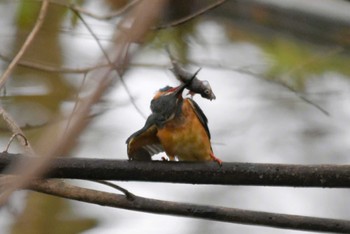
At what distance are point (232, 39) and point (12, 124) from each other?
2331 millimetres

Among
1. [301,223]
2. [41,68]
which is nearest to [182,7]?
[41,68]

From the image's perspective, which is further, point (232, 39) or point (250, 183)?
point (232, 39)

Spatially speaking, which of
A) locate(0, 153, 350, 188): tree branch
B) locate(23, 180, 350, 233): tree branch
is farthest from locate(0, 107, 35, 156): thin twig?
locate(0, 153, 350, 188): tree branch

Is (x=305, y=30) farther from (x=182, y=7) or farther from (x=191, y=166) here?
(x=191, y=166)

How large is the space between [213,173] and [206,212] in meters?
0.15

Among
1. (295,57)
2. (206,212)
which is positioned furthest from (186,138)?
(295,57)

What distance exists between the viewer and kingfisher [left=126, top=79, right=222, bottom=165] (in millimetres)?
1985

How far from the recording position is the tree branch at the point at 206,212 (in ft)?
6.54

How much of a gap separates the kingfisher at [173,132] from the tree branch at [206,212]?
11cm

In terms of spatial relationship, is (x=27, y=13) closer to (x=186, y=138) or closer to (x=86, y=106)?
(x=186, y=138)

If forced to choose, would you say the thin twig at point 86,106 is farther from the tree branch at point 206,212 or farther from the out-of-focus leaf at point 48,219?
the out-of-focus leaf at point 48,219

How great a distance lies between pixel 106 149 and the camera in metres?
3.94

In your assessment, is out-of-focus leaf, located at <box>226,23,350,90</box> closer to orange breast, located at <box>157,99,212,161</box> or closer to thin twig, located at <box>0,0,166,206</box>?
orange breast, located at <box>157,99,212,161</box>

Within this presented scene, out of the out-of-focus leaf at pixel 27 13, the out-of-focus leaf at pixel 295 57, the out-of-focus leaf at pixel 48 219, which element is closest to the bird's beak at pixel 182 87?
the out-of-focus leaf at pixel 48 219
